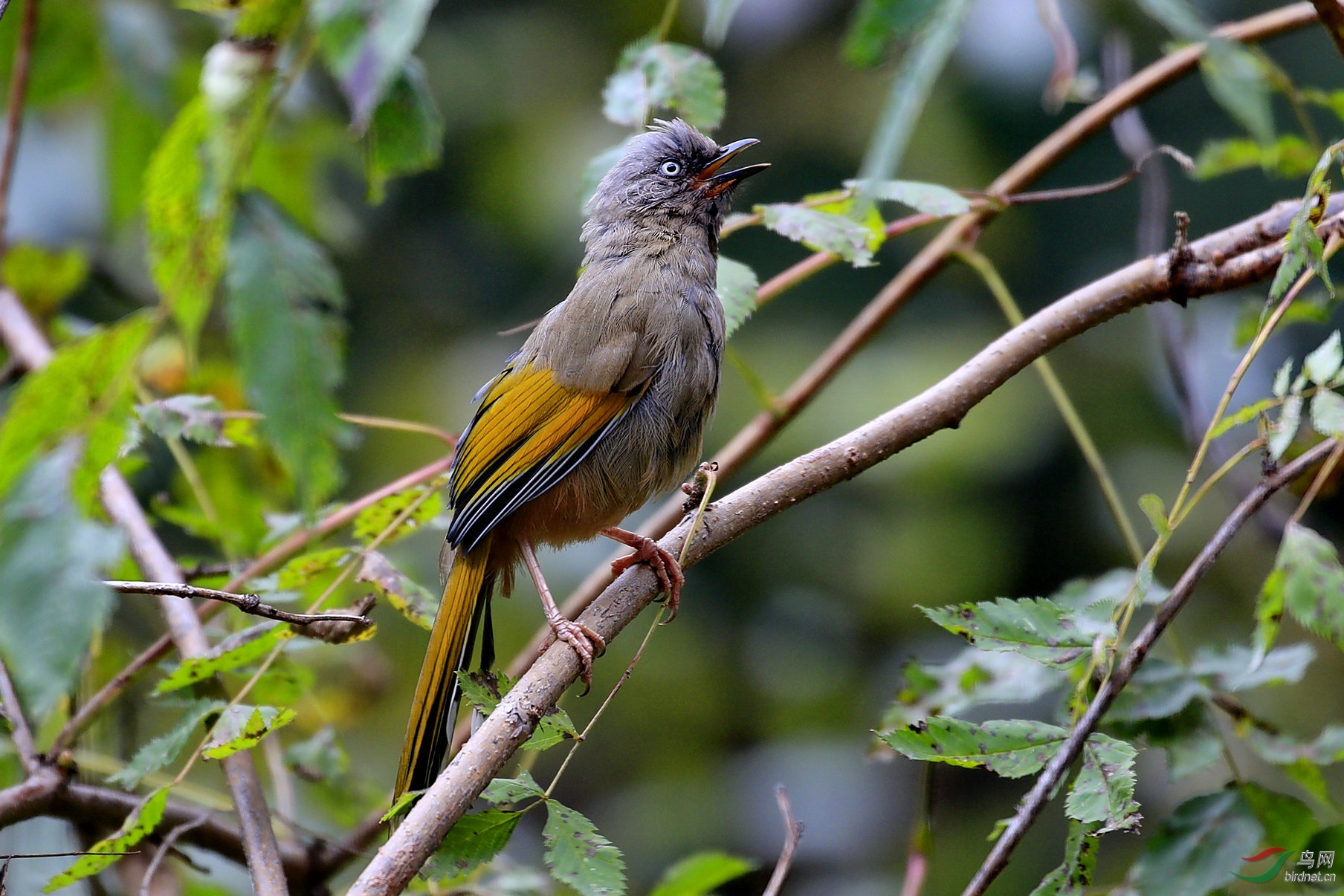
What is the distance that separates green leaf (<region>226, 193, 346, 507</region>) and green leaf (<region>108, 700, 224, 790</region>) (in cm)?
138

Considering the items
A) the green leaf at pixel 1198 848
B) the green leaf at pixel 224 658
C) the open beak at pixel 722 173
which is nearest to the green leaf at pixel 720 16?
the green leaf at pixel 224 658

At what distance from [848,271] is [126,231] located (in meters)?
3.93

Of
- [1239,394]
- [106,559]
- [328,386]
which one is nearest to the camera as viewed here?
[106,559]

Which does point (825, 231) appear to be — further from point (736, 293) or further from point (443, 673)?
point (443, 673)

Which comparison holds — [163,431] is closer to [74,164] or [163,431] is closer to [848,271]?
[74,164]

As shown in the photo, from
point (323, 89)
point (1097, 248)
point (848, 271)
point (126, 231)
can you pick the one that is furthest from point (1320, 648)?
point (323, 89)

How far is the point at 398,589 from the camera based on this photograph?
2.72m

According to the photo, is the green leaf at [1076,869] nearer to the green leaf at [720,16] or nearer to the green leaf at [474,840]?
the green leaf at [474,840]

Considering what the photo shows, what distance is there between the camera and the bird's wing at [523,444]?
10.3 ft

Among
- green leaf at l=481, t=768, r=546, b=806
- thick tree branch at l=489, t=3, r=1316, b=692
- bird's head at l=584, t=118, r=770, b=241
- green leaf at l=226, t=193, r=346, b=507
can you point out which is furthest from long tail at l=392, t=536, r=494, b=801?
green leaf at l=226, t=193, r=346, b=507

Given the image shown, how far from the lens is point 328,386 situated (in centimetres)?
139

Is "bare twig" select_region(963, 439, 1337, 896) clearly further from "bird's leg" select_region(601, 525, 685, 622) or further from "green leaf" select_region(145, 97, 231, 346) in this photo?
"green leaf" select_region(145, 97, 231, 346)

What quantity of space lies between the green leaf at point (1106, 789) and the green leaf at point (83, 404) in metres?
1.67

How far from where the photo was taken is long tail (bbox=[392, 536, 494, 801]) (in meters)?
2.82
